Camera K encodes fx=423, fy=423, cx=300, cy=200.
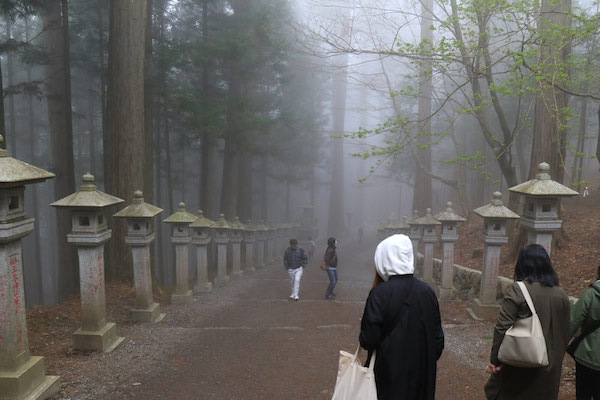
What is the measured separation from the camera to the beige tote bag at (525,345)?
9.57ft

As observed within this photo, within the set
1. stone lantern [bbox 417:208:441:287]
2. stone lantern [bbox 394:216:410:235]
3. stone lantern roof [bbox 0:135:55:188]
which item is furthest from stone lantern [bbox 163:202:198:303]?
stone lantern [bbox 394:216:410:235]

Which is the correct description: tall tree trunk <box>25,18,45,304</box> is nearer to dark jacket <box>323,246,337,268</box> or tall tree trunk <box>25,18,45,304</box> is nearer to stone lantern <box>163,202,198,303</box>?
stone lantern <box>163,202,198,303</box>

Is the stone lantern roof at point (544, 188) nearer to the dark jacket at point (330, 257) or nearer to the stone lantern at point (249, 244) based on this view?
the dark jacket at point (330, 257)

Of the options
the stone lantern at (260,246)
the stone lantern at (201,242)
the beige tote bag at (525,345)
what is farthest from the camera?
the stone lantern at (260,246)

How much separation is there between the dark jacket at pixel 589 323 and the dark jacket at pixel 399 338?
4.89 ft

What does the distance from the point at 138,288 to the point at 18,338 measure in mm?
Answer: 3478

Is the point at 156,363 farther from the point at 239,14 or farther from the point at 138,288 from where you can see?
the point at 239,14

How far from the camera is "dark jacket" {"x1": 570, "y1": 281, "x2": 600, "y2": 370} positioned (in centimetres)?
343

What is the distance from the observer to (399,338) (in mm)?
2760

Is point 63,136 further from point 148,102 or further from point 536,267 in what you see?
point 536,267

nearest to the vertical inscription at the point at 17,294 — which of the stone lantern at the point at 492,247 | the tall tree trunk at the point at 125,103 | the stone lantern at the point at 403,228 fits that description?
the tall tree trunk at the point at 125,103

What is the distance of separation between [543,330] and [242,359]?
3917 mm

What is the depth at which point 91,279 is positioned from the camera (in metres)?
5.97

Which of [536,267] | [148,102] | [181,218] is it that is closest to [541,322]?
[536,267]
